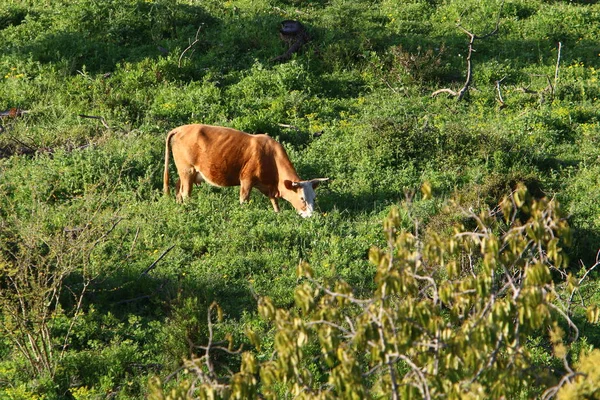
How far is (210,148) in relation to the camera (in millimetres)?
14070

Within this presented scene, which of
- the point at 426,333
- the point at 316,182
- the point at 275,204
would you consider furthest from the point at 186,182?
the point at 426,333

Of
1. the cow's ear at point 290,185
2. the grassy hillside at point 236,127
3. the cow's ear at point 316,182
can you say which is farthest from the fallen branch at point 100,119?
the cow's ear at point 316,182

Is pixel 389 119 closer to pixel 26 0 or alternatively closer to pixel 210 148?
pixel 210 148

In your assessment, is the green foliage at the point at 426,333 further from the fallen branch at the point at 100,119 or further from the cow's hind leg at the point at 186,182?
the fallen branch at the point at 100,119

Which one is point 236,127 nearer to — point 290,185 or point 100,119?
point 100,119

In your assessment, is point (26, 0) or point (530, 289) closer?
point (530, 289)

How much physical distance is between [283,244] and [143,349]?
2.93 m

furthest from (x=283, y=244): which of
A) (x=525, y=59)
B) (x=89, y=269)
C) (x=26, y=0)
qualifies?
(x=26, y=0)

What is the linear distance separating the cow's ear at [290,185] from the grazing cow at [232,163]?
0.07 ft

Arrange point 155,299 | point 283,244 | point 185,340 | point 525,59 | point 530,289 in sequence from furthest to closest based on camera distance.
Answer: point 525,59, point 283,244, point 155,299, point 185,340, point 530,289

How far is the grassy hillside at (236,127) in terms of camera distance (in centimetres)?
1023

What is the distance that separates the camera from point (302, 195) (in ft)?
44.4

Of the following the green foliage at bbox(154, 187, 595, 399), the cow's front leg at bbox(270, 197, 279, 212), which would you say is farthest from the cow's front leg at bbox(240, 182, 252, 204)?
the green foliage at bbox(154, 187, 595, 399)

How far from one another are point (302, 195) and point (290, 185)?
0.24 m
